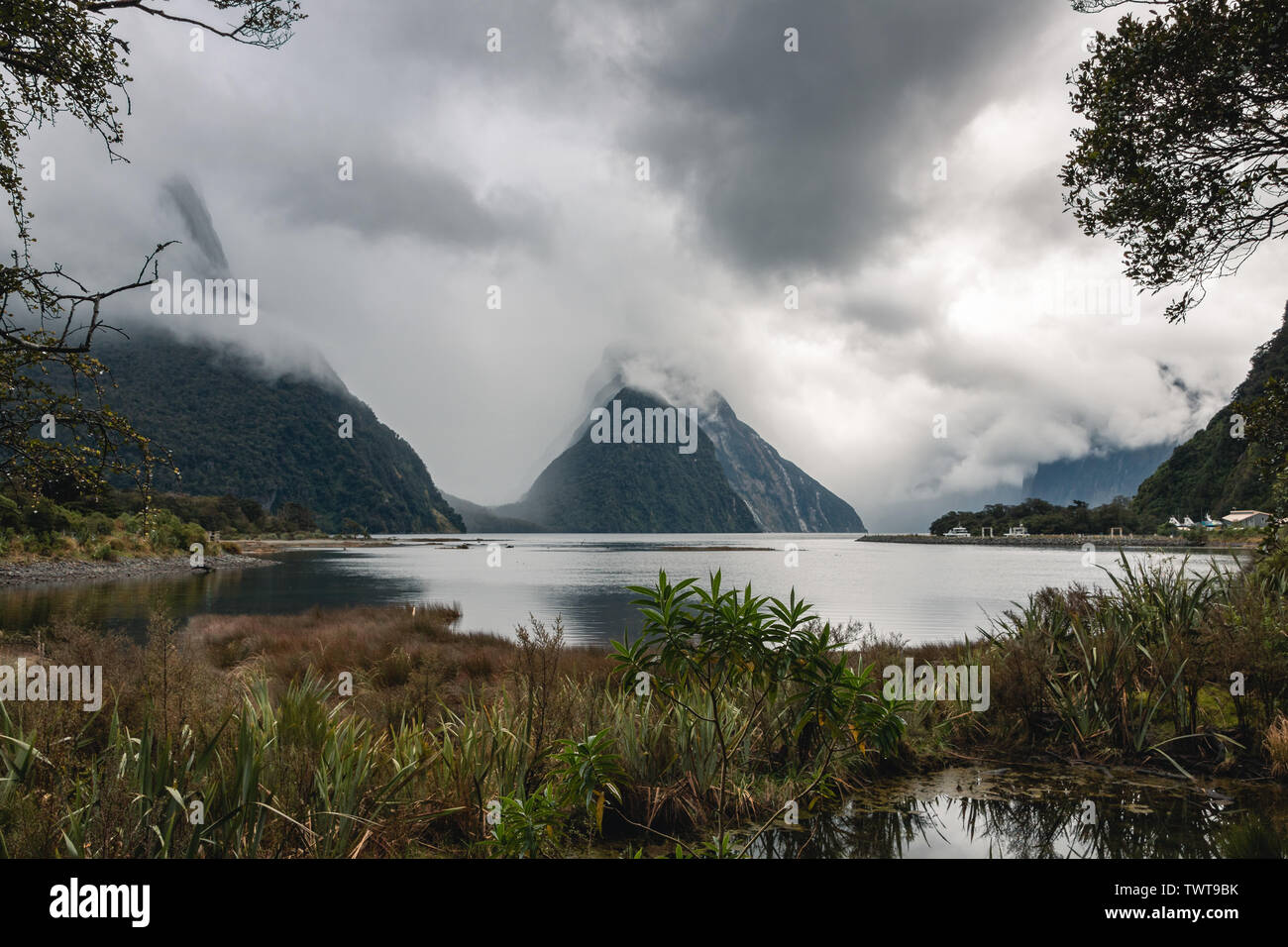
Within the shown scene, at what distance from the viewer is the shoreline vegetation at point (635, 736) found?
339cm

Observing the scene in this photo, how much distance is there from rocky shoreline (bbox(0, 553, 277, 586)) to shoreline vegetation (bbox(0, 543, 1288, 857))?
124 feet

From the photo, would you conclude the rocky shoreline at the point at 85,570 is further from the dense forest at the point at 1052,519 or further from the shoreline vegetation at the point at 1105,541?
the dense forest at the point at 1052,519

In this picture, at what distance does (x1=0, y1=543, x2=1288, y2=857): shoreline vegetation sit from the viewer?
11.1 ft

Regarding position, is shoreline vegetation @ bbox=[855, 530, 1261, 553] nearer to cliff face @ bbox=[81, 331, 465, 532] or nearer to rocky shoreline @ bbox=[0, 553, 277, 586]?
rocky shoreline @ bbox=[0, 553, 277, 586]

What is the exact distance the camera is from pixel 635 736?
209 inches

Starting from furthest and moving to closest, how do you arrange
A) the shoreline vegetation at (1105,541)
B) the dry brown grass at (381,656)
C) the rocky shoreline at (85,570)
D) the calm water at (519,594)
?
the shoreline vegetation at (1105,541) < the rocky shoreline at (85,570) < the calm water at (519,594) < the dry brown grass at (381,656)

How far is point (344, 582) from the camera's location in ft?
128

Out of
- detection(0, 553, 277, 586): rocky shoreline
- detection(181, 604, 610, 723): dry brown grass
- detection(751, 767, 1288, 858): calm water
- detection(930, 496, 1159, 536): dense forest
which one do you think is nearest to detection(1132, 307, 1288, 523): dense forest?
detection(930, 496, 1159, 536): dense forest

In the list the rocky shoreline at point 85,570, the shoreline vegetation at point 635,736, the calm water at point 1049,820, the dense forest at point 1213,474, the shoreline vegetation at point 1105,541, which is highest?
the dense forest at point 1213,474

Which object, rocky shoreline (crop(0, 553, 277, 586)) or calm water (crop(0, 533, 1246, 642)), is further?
rocky shoreline (crop(0, 553, 277, 586))

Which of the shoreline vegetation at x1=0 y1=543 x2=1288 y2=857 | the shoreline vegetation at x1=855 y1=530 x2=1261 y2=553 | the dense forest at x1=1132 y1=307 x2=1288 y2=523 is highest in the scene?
the dense forest at x1=1132 y1=307 x2=1288 y2=523

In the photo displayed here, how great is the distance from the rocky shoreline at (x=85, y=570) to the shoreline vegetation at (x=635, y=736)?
3794 centimetres

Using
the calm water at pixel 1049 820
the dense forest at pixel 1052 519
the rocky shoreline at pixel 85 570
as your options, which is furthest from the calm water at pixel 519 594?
the dense forest at pixel 1052 519
